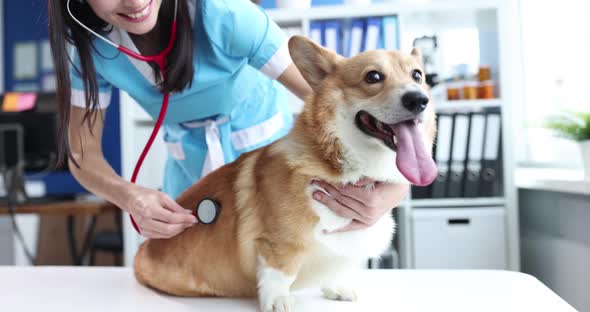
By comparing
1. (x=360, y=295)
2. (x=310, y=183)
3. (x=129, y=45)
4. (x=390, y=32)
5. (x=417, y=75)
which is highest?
(x=390, y=32)

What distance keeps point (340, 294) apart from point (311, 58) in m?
0.49

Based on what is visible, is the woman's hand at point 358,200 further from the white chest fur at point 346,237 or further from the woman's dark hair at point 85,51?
the woman's dark hair at point 85,51

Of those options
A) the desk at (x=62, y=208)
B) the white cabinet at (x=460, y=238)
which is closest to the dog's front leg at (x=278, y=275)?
the white cabinet at (x=460, y=238)

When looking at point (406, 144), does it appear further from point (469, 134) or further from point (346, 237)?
point (469, 134)

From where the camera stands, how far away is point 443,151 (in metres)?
2.24

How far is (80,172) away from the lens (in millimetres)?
1209

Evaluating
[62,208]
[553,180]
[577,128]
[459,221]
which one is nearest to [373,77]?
[577,128]

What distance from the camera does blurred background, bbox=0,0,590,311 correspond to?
2166mm

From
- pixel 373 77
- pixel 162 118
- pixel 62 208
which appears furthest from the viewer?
pixel 62 208

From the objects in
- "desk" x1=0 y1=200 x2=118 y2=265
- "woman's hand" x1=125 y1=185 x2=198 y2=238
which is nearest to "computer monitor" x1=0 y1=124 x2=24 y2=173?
"desk" x1=0 y1=200 x2=118 y2=265

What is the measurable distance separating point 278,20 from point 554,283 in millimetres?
1775

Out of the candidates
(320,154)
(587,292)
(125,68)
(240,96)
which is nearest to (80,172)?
(125,68)

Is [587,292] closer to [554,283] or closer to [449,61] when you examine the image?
[554,283]

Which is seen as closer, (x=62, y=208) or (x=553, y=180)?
(x=553, y=180)
